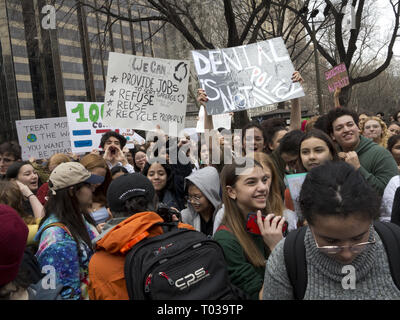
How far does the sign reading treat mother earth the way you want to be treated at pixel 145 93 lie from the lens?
5453mm

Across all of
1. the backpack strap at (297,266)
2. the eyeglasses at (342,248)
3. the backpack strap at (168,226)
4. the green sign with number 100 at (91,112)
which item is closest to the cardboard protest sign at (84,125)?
the green sign with number 100 at (91,112)

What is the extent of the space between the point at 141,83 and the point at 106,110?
0.67 meters

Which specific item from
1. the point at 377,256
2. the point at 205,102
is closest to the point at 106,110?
the point at 205,102

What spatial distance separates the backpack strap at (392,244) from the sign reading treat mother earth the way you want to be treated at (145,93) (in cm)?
408

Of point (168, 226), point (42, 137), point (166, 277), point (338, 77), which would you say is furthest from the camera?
point (338, 77)

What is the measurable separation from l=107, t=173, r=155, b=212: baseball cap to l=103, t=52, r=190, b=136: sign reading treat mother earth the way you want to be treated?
307cm

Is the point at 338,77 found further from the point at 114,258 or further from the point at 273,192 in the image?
the point at 114,258

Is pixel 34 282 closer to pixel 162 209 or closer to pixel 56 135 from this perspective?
pixel 162 209

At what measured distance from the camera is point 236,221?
93.1 inches

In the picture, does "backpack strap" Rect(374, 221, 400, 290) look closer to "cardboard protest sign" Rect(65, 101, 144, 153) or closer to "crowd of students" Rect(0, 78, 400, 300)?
"crowd of students" Rect(0, 78, 400, 300)

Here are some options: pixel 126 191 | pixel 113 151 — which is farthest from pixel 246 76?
pixel 126 191

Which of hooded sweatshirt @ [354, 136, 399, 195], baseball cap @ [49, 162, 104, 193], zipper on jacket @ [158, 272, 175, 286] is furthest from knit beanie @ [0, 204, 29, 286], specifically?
hooded sweatshirt @ [354, 136, 399, 195]

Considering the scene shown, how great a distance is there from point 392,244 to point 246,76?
453 cm

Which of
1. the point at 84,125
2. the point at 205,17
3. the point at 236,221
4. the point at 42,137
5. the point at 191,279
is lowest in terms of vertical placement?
the point at 191,279
